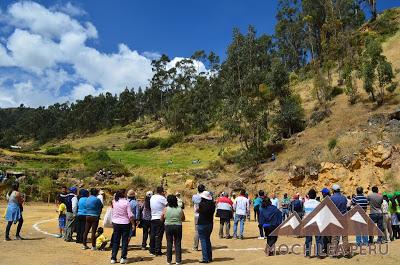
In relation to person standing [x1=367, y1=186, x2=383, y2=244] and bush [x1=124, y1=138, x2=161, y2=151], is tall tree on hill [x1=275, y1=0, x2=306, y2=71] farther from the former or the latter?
person standing [x1=367, y1=186, x2=383, y2=244]

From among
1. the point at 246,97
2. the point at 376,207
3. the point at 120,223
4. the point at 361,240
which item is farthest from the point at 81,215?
the point at 246,97

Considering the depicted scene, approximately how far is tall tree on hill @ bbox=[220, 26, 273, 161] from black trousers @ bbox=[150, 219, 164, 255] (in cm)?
Answer: 2600

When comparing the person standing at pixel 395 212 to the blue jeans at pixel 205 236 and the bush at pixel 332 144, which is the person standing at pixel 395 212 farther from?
the bush at pixel 332 144

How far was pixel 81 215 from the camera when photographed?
11.7 metres

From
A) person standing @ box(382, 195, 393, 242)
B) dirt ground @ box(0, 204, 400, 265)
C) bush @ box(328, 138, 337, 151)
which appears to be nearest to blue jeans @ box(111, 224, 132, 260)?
dirt ground @ box(0, 204, 400, 265)

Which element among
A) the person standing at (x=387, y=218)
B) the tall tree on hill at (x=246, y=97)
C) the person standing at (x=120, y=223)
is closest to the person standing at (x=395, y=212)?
the person standing at (x=387, y=218)

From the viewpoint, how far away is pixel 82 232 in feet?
41.1

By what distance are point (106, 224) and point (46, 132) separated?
112303 millimetres

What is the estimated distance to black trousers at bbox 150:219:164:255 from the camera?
35.2 feet

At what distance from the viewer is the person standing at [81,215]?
38.1 feet

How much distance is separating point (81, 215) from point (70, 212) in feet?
3.57

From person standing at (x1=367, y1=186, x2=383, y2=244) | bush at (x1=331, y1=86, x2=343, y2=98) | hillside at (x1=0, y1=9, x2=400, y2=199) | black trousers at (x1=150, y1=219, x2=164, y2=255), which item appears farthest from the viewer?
bush at (x1=331, y1=86, x2=343, y2=98)

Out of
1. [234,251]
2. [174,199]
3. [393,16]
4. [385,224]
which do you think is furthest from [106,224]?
[393,16]

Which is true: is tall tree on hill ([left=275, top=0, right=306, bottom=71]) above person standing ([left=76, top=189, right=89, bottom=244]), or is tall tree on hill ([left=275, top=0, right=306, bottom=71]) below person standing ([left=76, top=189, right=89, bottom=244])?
above
